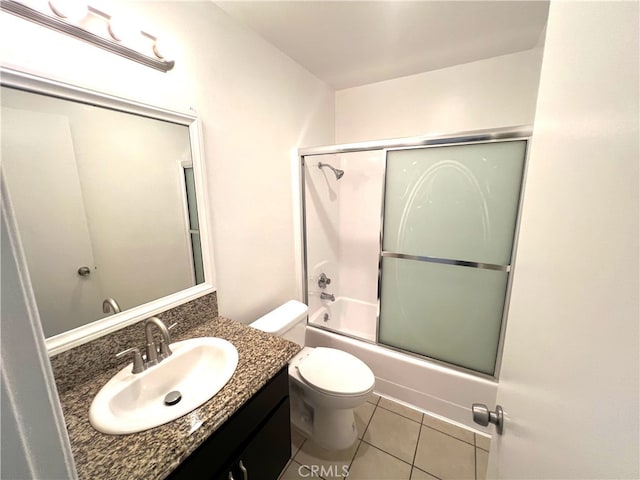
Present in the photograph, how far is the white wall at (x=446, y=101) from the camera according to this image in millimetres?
1809

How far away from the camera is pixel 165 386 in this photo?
3.36 feet

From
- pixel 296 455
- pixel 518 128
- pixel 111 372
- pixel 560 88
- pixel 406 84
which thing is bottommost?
pixel 296 455

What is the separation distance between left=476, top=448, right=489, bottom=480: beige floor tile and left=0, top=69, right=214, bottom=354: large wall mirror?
1.82 m

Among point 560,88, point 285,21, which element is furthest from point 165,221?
point 560,88

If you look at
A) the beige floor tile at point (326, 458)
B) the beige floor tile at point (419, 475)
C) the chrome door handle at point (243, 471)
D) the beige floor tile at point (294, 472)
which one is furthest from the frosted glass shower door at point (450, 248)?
the chrome door handle at point (243, 471)

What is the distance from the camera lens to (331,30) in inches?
59.7

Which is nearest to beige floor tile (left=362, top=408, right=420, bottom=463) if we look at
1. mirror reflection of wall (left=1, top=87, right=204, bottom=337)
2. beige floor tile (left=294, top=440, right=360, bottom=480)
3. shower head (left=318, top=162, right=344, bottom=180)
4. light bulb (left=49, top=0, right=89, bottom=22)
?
beige floor tile (left=294, top=440, right=360, bottom=480)

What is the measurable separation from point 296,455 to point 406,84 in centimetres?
290

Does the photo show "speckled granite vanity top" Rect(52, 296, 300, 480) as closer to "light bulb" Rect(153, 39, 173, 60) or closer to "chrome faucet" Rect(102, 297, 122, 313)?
"chrome faucet" Rect(102, 297, 122, 313)

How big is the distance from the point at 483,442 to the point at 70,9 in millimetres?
2842

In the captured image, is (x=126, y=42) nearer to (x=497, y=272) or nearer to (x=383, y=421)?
(x=497, y=272)

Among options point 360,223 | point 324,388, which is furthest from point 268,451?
point 360,223

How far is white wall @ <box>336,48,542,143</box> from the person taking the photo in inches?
71.2

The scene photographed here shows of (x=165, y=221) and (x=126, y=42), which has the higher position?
(x=126, y=42)
